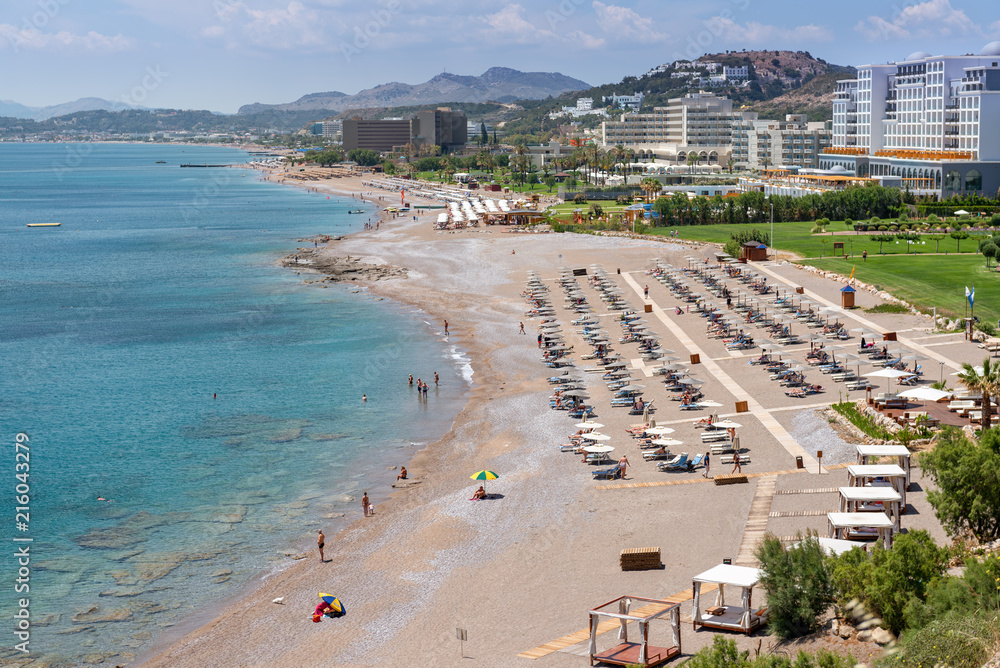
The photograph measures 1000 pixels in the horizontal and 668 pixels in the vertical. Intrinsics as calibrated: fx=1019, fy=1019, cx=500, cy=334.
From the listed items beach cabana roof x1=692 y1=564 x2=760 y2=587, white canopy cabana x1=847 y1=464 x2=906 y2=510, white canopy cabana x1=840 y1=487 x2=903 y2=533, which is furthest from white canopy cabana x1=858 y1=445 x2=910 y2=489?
beach cabana roof x1=692 y1=564 x2=760 y2=587

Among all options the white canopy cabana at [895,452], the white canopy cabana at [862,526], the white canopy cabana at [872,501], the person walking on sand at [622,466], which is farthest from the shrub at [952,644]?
the person walking on sand at [622,466]

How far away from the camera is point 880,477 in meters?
32.3

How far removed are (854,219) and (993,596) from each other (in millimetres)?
96811

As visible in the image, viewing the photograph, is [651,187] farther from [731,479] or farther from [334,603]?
[334,603]

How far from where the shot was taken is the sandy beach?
2697 cm

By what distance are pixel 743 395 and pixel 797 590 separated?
25.3 metres

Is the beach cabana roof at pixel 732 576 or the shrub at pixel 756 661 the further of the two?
the beach cabana roof at pixel 732 576

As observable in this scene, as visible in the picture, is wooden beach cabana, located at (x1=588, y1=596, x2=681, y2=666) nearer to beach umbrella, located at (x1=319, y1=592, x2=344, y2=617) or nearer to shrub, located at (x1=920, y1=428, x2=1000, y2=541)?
shrub, located at (x1=920, y1=428, x2=1000, y2=541)

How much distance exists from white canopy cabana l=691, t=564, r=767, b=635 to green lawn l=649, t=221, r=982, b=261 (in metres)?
65.5

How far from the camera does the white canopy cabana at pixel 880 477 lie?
30.8 meters

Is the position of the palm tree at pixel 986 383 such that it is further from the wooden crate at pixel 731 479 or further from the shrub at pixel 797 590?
the shrub at pixel 797 590

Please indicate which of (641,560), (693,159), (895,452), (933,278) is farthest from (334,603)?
(693,159)

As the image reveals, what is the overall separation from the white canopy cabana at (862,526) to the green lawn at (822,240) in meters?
60.8

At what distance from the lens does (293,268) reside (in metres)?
103
